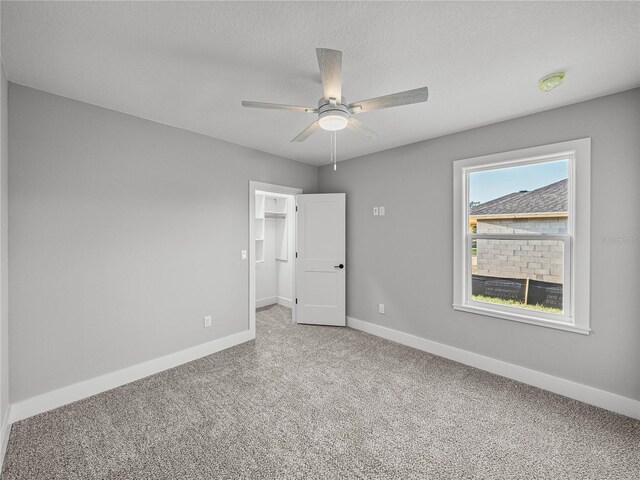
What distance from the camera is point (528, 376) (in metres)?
2.68

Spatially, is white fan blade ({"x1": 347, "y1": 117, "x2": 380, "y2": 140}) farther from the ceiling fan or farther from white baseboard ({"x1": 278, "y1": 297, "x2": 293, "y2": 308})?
white baseboard ({"x1": 278, "y1": 297, "x2": 293, "y2": 308})

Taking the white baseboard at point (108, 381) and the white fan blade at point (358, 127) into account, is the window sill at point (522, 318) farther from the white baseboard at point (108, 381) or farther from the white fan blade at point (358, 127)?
the white baseboard at point (108, 381)

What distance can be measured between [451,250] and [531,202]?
878 millimetres

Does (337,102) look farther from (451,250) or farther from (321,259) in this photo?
(321,259)

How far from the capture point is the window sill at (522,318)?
245 cm

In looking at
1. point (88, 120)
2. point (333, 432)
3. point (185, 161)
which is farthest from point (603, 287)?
point (88, 120)

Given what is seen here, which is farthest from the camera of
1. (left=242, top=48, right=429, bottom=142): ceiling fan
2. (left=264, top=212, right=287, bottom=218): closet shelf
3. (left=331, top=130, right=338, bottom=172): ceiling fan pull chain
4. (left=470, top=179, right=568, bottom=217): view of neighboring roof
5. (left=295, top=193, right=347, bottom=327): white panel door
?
(left=264, top=212, right=287, bottom=218): closet shelf

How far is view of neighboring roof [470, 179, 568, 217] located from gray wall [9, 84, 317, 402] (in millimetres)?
2920

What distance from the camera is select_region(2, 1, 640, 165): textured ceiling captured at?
1457 mm

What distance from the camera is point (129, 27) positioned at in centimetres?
156

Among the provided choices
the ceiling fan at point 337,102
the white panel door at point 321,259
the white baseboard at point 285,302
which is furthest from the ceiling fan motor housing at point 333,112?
the white baseboard at point 285,302

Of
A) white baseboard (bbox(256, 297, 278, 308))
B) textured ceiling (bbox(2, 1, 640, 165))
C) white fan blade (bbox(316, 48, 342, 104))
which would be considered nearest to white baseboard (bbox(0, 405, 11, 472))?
textured ceiling (bbox(2, 1, 640, 165))

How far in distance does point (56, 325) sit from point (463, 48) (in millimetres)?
3613

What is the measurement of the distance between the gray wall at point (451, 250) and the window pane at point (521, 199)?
24cm
